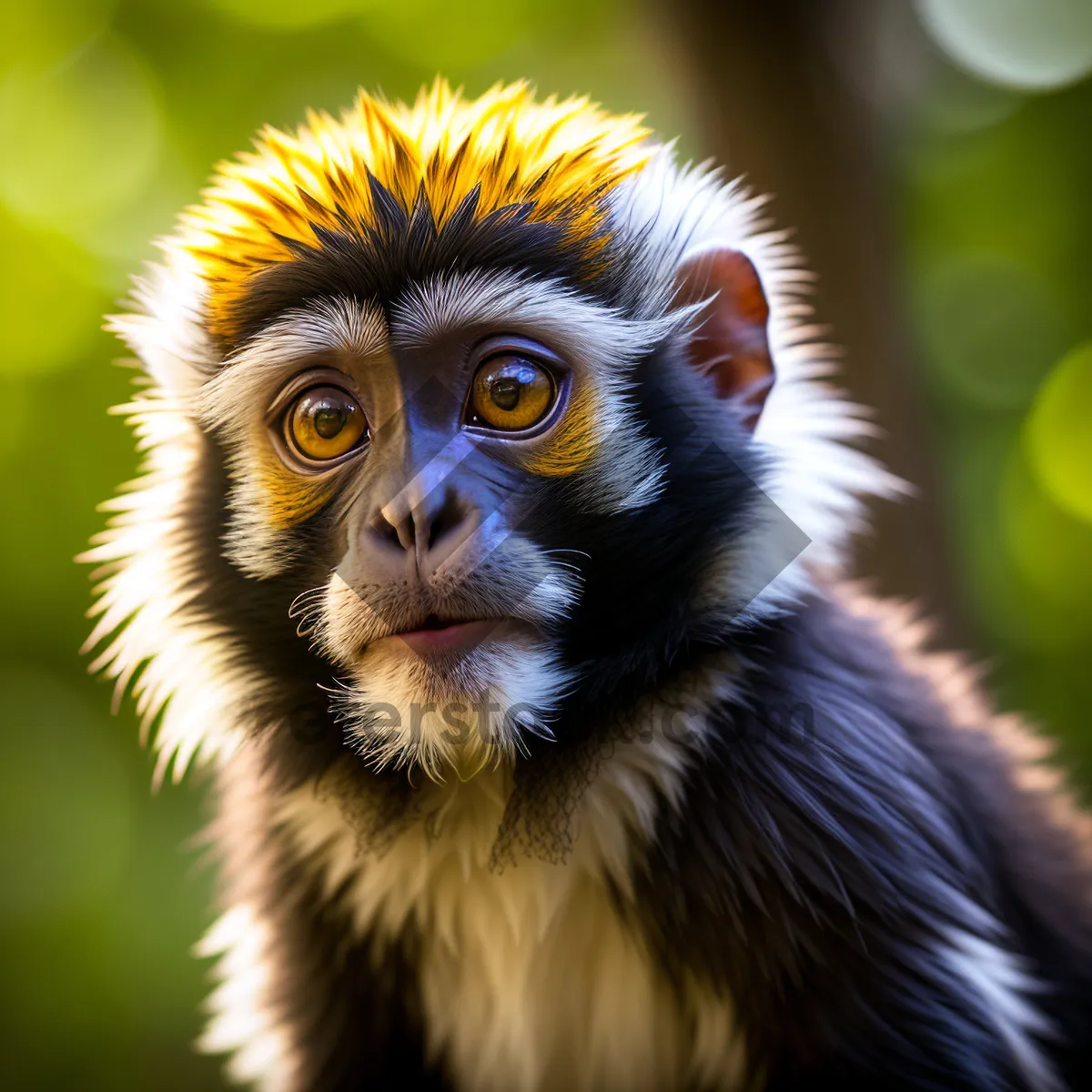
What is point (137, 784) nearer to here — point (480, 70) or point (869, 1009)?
point (480, 70)

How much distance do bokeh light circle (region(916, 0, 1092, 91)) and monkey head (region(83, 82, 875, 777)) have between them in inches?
67.6

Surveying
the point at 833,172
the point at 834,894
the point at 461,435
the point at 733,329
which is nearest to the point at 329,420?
the point at 461,435

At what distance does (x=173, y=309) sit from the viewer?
1448mm

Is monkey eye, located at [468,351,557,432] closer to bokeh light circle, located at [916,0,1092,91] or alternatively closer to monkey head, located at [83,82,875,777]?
monkey head, located at [83,82,875,777]

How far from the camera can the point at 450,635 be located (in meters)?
1.18

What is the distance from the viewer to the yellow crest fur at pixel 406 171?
1227mm

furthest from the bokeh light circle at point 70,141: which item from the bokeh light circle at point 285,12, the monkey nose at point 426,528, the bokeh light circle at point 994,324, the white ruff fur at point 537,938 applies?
the bokeh light circle at point 994,324

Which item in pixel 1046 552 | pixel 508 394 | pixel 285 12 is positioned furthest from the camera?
pixel 1046 552

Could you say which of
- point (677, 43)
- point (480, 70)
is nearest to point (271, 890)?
point (677, 43)

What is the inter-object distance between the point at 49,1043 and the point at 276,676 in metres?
2.69

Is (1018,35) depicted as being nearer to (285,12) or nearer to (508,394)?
(285,12)

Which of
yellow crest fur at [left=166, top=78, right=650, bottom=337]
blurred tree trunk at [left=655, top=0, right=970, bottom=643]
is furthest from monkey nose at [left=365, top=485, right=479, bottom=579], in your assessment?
blurred tree trunk at [left=655, top=0, right=970, bottom=643]

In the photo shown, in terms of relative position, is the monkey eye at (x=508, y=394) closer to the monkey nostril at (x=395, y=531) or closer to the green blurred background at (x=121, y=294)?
the monkey nostril at (x=395, y=531)

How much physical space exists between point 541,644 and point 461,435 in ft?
0.81
